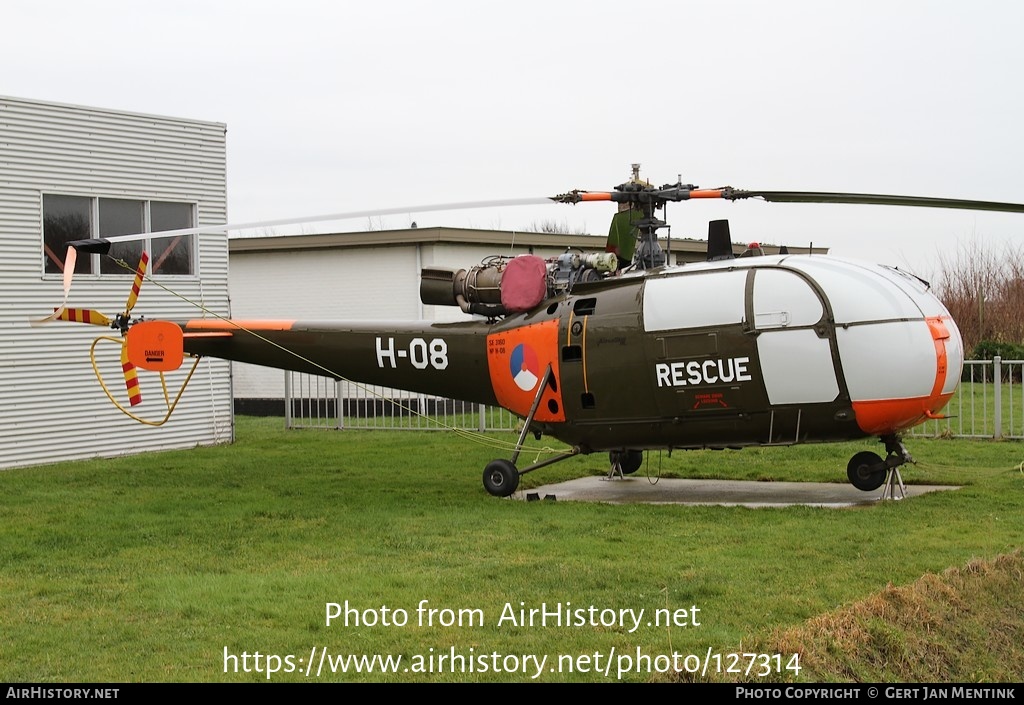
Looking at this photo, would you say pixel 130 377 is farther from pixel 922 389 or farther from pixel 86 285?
pixel 922 389

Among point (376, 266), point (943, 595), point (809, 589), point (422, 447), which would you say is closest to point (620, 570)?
point (809, 589)

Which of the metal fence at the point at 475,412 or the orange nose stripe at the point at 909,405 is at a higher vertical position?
the orange nose stripe at the point at 909,405

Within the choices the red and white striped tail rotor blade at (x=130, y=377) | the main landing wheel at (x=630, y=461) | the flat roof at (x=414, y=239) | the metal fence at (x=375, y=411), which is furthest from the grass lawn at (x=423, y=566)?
the flat roof at (x=414, y=239)

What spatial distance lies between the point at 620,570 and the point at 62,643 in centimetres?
401

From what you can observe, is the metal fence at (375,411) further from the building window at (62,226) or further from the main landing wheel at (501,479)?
the main landing wheel at (501,479)

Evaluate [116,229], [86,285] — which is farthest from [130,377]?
[116,229]

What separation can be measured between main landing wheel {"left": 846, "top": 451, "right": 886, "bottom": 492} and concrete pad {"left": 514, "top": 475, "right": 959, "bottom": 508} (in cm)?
14

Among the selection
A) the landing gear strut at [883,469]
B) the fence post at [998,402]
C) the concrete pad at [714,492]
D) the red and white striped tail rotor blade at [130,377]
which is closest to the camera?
the landing gear strut at [883,469]

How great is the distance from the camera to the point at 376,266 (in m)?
27.2

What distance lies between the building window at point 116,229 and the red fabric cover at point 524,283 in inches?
273

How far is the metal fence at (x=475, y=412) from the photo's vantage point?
1790 centimetres

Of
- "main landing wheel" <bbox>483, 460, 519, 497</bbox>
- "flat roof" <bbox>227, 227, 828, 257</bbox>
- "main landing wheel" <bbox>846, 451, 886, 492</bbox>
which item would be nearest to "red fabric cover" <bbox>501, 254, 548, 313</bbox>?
"main landing wheel" <bbox>483, 460, 519, 497</bbox>

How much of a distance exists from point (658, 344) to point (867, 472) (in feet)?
9.06
